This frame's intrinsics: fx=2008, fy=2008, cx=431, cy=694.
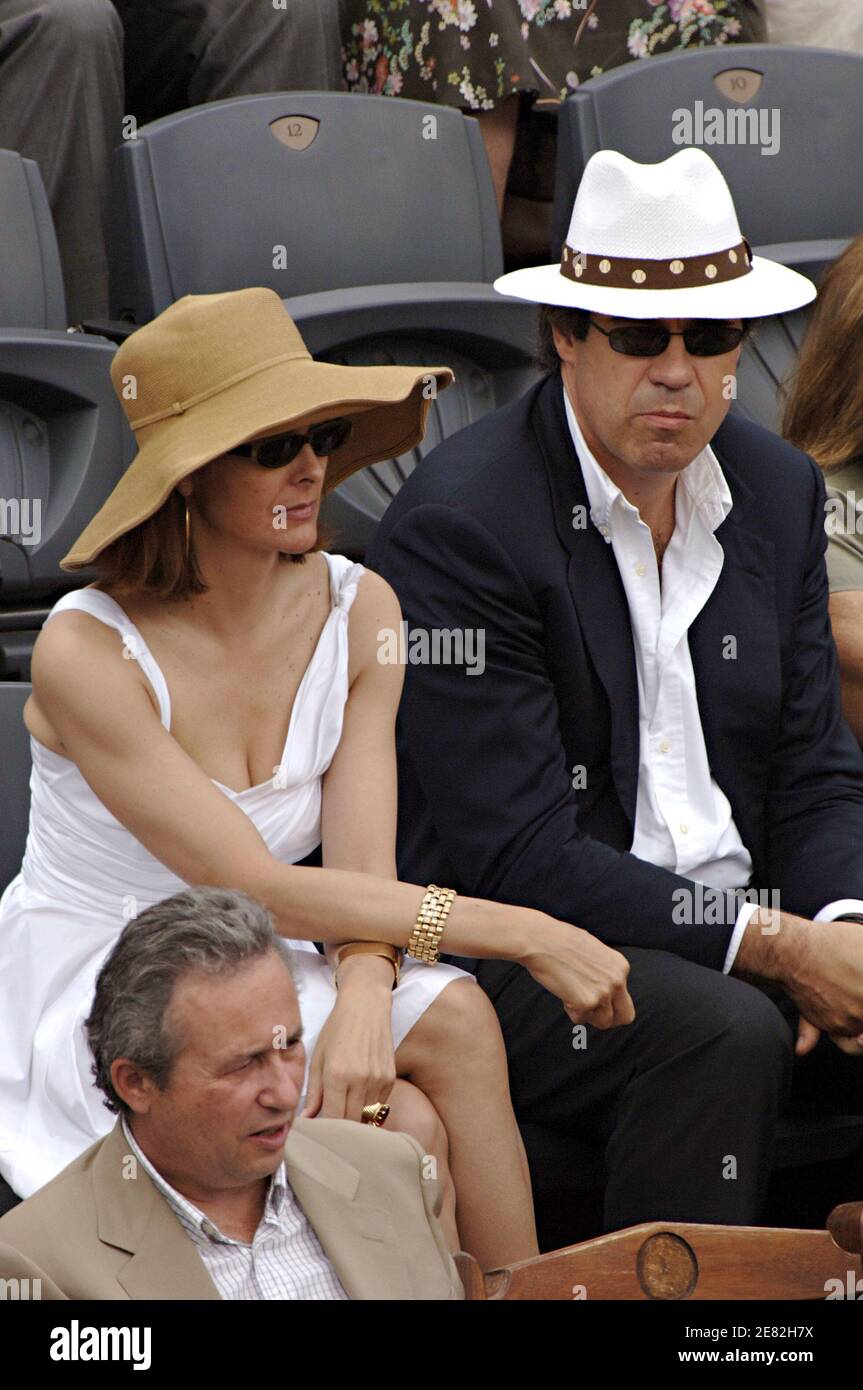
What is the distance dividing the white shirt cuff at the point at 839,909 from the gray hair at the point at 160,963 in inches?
38.4

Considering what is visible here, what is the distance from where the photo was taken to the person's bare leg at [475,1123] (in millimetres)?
2271

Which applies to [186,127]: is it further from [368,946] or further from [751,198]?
[368,946]

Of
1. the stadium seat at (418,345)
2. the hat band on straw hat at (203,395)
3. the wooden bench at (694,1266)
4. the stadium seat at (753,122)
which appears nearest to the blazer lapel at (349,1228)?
the wooden bench at (694,1266)

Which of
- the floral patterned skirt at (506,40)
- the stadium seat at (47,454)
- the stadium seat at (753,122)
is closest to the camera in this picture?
the stadium seat at (47,454)

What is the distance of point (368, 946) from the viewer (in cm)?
230

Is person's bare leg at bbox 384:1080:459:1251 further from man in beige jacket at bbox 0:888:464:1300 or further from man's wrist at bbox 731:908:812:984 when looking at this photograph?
man's wrist at bbox 731:908:812:984

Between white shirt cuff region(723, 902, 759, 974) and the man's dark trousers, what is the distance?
0.01 meters

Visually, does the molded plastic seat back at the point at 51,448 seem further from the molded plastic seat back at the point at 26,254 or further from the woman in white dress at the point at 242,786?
the woman in white dress at the point at 242,786

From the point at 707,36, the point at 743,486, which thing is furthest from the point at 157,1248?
the point at 707,36

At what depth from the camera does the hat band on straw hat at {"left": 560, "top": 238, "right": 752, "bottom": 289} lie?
262cm

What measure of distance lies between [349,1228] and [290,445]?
0.91 meters

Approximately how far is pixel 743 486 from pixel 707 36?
1.68 metres

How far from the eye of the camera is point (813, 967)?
2.51m

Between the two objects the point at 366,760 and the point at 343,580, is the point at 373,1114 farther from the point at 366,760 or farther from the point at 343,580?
the point at 343,580
